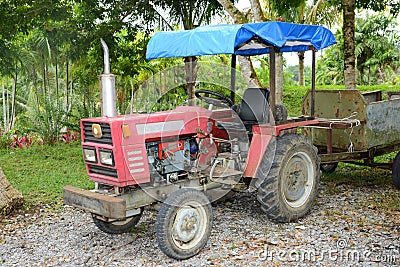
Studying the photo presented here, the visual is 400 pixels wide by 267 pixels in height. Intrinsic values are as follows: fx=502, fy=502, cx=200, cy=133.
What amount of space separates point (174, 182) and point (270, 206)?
44.5 inches

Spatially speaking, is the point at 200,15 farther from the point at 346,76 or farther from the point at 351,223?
the point at 351,223

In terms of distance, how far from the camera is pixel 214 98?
230 inches

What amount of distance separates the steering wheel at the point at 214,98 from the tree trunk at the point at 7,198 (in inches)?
109

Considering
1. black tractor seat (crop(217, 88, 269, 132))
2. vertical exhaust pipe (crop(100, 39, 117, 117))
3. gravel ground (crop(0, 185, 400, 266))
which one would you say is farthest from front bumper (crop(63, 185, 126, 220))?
black tractor seat (crop(217, 88, 269, 132))

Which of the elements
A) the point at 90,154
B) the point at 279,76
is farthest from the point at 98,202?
the point at 279,76

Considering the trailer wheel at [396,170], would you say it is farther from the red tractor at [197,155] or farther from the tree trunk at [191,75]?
the tree trunk at [191,75]

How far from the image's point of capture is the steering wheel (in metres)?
5.76

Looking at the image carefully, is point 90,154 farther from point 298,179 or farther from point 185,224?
point 298,179

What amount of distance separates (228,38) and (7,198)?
3642 mm

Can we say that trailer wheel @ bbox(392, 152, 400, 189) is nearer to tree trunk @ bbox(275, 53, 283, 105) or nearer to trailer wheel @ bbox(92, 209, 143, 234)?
trailer wheel @ bbox(92, 209, 143, 234)

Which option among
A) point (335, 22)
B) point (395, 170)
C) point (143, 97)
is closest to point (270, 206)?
point (395, 170)

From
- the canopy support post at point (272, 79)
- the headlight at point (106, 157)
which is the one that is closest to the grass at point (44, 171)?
the headlight at point (106, 157)

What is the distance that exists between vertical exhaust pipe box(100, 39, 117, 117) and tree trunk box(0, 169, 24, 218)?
227 cm

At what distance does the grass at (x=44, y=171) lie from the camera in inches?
295
